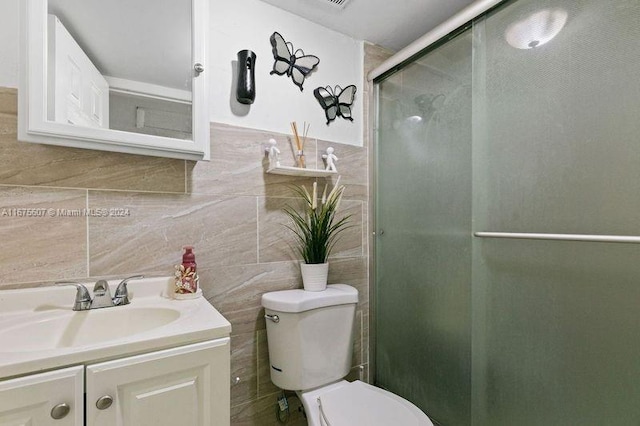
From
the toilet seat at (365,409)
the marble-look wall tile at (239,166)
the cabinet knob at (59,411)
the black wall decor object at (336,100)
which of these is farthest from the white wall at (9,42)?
the toilet seat at (365,409)

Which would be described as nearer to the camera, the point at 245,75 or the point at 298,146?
the point at 245,75

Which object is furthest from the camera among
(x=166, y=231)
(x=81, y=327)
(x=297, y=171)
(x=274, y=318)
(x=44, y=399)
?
(x=297, y=171)

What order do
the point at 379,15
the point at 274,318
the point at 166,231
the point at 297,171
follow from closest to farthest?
the point at 166,231 → the point at 274,318 → the point at 297,171 → the point at 379,15

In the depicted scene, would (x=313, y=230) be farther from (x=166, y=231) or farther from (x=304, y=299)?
(x=166, y=231)

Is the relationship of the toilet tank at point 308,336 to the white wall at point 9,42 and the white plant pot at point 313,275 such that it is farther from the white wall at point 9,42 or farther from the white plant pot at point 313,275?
the white wall at point 9,42

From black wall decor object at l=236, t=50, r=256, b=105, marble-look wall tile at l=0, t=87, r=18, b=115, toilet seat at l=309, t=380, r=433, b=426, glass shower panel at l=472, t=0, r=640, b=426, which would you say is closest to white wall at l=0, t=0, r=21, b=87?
marble-look wall tile at l=0, t=87, r=18, b=115

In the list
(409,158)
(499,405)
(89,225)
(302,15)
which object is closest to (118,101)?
(89,225)

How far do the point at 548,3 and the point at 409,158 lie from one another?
72cm

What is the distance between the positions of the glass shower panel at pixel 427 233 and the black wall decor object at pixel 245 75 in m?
0.74

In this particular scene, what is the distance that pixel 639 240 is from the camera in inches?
30.9

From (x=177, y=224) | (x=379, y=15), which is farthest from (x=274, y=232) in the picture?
(x=379, y=15)

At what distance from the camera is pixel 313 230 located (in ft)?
4.58

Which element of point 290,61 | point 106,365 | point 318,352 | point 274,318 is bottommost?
point 318,352

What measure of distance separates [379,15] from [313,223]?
1046 millimetres
